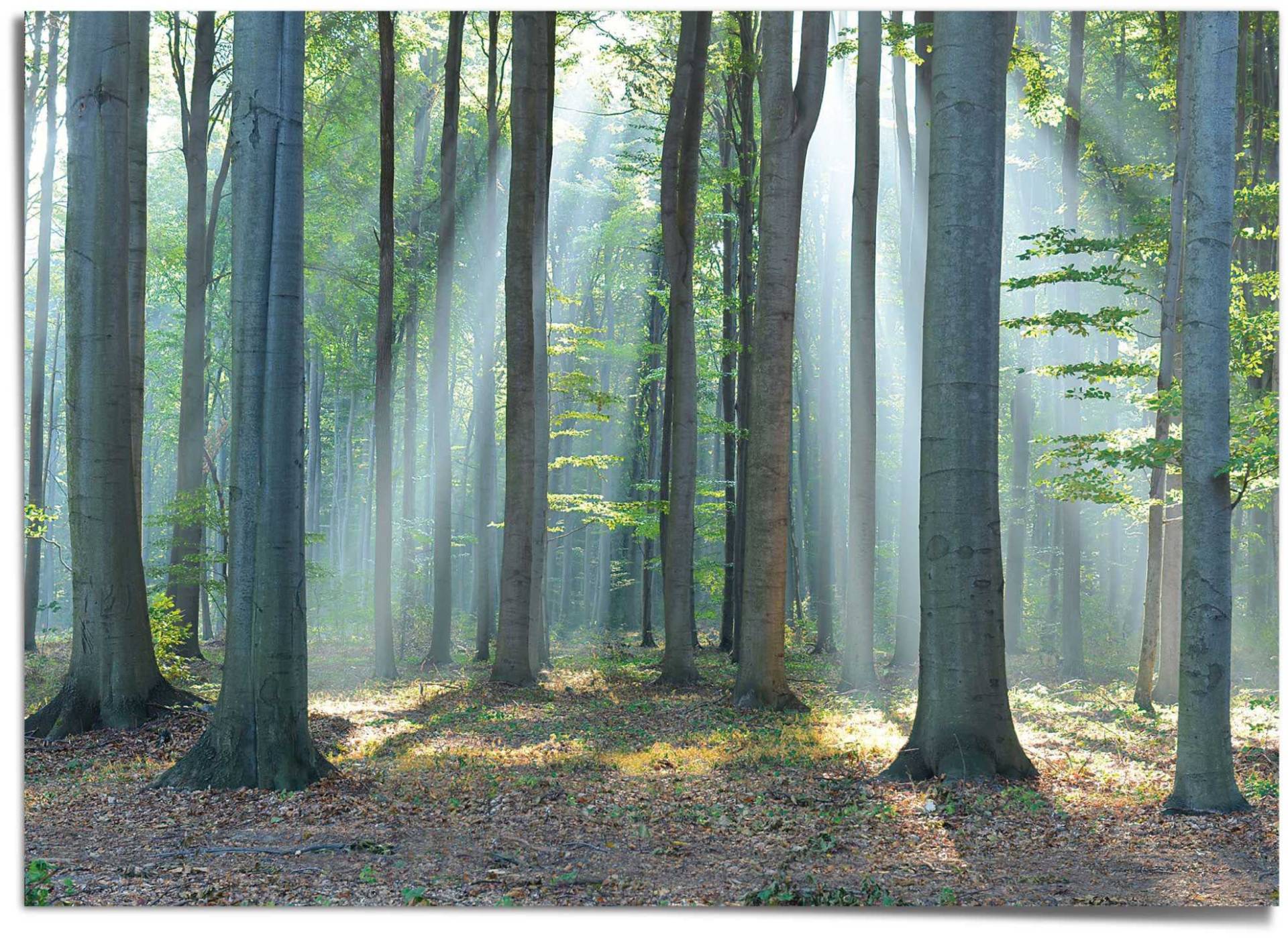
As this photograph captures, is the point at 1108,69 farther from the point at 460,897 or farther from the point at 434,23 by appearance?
the point at 460,897

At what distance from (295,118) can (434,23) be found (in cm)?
1224

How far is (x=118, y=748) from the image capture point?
7.18 m

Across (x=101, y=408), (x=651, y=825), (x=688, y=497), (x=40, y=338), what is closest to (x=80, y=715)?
(x=101, y=408)

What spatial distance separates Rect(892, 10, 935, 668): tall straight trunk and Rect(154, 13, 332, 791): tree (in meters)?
9.46

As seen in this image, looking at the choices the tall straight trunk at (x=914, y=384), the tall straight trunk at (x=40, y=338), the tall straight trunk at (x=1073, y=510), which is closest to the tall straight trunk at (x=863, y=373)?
the tall straight trunk at (x=914, y=384)

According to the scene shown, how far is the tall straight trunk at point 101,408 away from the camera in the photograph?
302 inches

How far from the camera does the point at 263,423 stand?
19.6ft

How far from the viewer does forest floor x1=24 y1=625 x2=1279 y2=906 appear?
423 centimetres

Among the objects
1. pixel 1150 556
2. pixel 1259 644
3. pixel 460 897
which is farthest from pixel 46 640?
pixel 1259 644

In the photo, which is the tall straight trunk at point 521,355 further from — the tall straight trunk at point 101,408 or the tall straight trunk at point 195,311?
the tall straight trunk at point 101,408

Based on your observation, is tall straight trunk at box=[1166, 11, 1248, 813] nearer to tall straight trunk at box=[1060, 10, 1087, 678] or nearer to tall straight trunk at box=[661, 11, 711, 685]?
tall straight trunk at box=[661, 11, 711, 685]

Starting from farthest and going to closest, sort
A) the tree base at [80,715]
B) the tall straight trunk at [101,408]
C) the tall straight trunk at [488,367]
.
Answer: the tall straight trunk at [488,367]
the tall straight trunk at [101,408]
the tree base at [80,715]

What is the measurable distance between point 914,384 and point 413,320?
9.10 metres

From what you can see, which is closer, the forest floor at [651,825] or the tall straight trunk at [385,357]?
the forest floor at [651,825]
